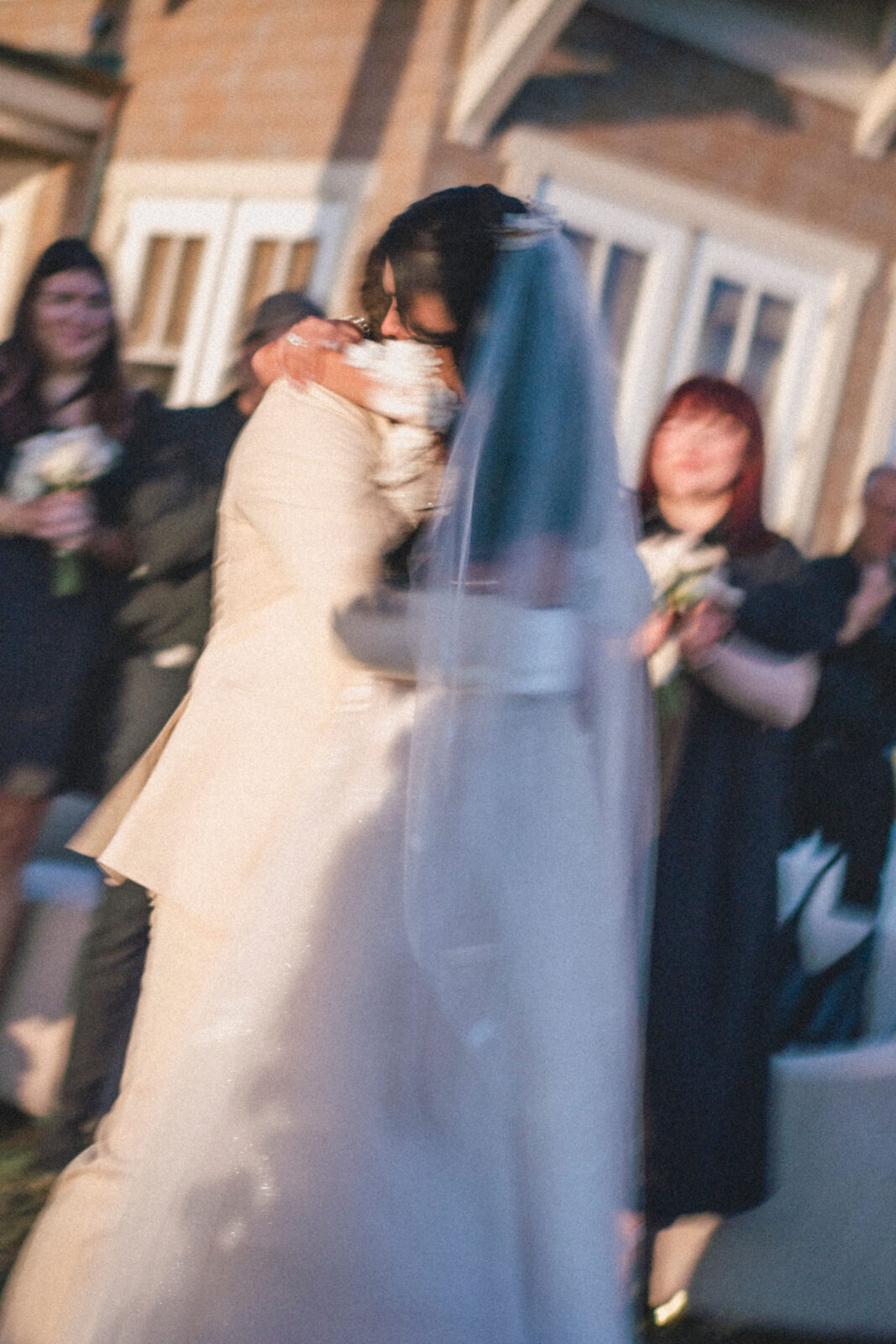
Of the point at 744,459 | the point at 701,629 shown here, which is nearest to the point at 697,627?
the point at 701,629

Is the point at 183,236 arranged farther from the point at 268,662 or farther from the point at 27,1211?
the point at 268,662

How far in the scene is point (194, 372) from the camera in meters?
7.02

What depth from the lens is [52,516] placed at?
2.96 meters

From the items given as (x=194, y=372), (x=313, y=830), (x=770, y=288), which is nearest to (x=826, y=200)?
(x=770, y=288)

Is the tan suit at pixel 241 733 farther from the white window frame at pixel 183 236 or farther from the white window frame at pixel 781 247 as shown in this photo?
the white window frame at pixel 183 236

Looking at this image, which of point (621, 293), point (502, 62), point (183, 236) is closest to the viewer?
point (502, 62)

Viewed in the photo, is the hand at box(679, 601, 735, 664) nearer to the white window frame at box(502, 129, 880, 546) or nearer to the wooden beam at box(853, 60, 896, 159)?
the white window frame at box(502, 129, 880, 546)

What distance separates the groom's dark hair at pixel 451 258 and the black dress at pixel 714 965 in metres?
1.03

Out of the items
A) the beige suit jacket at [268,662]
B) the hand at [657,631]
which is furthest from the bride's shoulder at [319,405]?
the hand at [657,631]

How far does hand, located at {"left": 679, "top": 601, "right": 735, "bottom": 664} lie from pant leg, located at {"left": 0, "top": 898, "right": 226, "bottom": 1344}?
1.09m

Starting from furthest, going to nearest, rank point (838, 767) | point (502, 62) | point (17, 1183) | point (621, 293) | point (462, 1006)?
point (621, 293) < point (502, 62) < point (838, 767) < point (17, 1183) < point (462, 1006)

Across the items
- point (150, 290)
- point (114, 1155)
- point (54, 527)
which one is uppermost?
point (150, 290)

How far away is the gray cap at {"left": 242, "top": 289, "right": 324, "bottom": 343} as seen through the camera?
345 cm

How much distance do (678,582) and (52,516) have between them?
1407mm
